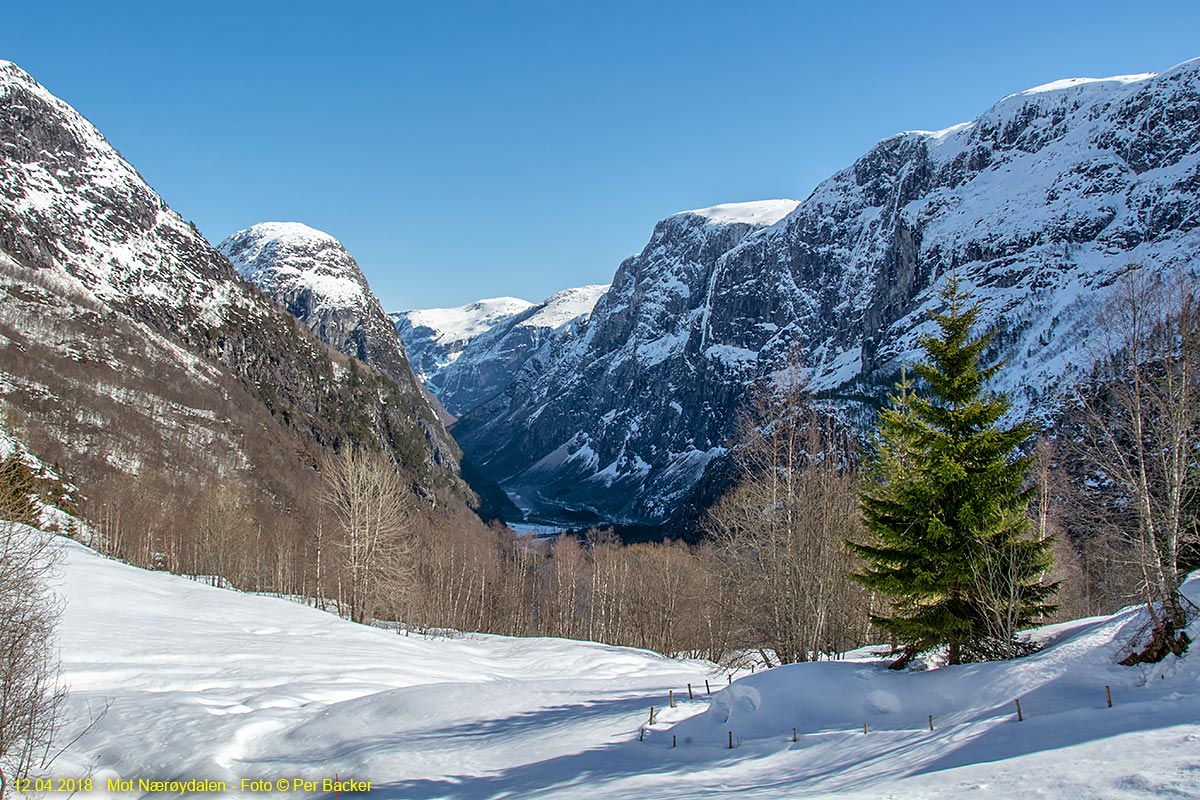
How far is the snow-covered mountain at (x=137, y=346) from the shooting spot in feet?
372

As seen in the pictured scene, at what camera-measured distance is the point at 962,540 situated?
17.3 metres

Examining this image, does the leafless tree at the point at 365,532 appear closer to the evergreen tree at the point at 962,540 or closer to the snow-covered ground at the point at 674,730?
the snow-covered ground at the point at 674,730

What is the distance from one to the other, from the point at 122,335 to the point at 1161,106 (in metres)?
266

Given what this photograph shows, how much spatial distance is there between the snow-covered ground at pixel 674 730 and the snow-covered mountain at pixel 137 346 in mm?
98069

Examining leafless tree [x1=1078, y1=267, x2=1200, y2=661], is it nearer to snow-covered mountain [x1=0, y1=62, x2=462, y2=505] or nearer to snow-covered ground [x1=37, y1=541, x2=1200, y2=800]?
snow-covered ground [x1=37, y1=541, x2=1200, y2=800]

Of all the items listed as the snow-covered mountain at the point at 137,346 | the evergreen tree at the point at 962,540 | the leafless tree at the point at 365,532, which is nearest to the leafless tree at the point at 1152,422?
the evergreen tree at the point at 962,540

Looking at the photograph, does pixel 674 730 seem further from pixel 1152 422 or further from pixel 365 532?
pixel 365 532

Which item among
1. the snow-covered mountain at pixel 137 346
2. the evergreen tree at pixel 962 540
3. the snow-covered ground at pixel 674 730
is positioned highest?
the snow-covered mountain at pixel 137 346

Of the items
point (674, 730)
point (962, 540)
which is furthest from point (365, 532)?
point (962, 540)

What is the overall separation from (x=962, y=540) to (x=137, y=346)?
16124 centimetres

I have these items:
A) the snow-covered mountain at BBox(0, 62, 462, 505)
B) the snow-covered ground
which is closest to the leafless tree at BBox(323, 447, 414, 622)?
the snow-covered ground

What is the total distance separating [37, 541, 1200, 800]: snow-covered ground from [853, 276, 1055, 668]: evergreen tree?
4.11 ft

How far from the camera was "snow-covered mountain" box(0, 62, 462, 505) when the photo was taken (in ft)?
372

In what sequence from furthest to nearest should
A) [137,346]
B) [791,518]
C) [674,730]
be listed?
[137,346], [791,518], [674,730]
